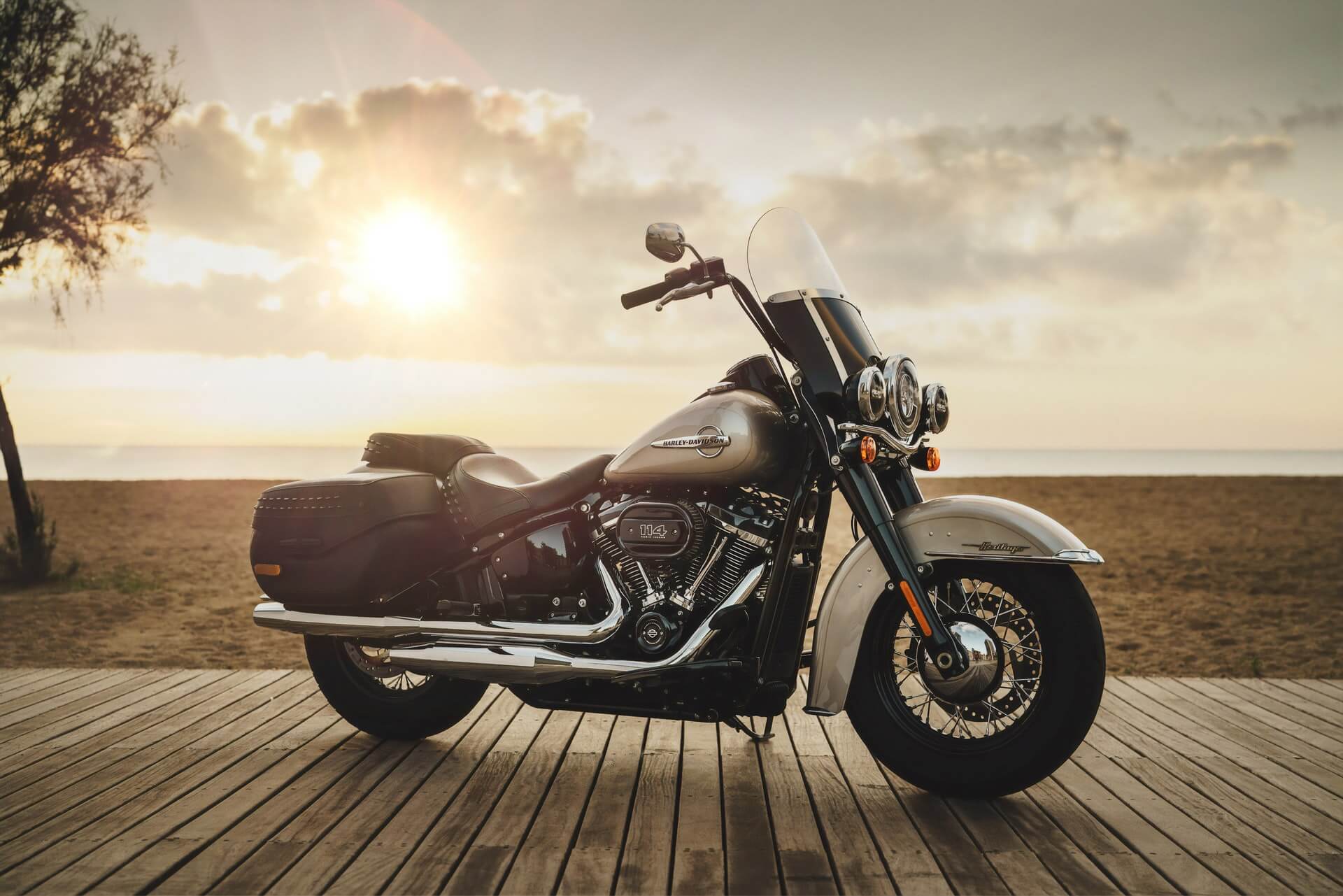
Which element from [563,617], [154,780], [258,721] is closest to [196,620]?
[258,721]

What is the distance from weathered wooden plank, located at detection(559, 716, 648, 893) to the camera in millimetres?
2668

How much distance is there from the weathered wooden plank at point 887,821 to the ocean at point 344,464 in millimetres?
13618

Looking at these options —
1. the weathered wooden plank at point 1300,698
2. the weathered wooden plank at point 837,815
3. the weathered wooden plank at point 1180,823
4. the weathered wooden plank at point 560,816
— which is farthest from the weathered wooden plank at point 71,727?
the weathered wooden plank at point 1300,698

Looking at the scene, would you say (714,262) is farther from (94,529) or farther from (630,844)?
(94,529)

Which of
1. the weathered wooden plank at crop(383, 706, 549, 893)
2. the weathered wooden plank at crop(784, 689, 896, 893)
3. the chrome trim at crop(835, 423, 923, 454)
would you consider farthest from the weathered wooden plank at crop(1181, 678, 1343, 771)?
the weathered wooden plank at crop(383, 706, 549, 893)

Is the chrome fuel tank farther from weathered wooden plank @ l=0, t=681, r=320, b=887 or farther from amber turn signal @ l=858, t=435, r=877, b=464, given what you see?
weathered wooden plank @ l=0, t=681, r=320, b=887

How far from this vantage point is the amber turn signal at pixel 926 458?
3.30 m

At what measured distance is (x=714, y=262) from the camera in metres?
3.34

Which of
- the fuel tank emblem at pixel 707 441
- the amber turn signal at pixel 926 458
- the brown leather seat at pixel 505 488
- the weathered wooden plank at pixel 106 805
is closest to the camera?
the weathered wooden plank at pixel 106 805

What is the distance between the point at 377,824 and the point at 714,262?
2.09 metres

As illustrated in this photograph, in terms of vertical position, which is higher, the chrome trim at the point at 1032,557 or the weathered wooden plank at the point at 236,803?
the chrome trim at the point at 1032,557

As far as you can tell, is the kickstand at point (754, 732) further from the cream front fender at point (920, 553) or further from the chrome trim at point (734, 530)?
the chrome trim at point (734, 530)

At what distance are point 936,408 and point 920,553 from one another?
476 millimetres

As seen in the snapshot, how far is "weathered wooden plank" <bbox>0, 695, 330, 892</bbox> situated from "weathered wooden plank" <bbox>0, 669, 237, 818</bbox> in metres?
0.24
